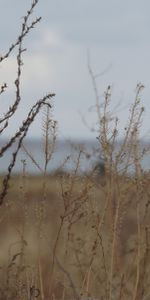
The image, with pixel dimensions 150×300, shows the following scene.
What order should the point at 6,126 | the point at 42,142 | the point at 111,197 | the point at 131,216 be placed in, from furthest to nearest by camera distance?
1. the point at 131,216
2. the point at 111,197
3. the point at 42,142
4. the point at 6,126

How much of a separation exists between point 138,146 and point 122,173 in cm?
20

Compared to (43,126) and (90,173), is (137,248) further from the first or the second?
(43,126)

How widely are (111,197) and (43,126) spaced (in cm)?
55

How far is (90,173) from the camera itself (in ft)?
13.0

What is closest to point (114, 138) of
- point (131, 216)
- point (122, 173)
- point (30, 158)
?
point (122, 173)

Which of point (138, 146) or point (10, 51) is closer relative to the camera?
point (10, 51)

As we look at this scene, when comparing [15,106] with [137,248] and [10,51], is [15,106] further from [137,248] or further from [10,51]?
[137,248]

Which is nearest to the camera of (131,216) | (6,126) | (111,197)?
(6,126)

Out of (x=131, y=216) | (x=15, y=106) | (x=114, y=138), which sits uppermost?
(x=131, y=216)

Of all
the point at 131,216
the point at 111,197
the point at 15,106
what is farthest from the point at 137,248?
the point at 131,216

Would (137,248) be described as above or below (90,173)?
below

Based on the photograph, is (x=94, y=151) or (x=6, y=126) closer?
(x=6, y=126)

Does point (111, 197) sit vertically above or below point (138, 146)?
below

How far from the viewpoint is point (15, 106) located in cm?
305
